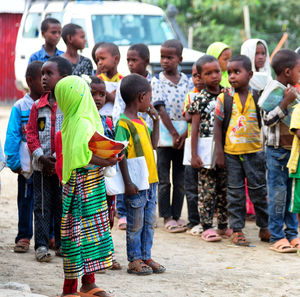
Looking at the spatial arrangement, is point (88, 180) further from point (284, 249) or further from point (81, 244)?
point (284, 249)

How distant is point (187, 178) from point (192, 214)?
0.38m

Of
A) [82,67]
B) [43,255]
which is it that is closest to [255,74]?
[82,67]

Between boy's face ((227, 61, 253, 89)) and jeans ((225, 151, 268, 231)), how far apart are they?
0.68m

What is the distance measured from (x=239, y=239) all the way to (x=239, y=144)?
909 mm

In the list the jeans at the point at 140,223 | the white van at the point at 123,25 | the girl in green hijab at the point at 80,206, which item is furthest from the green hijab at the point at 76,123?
the white van at the point at 123,25

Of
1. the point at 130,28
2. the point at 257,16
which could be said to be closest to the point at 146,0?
the point at 257,16

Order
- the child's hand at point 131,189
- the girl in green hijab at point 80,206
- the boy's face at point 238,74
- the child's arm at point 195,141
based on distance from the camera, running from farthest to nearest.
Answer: the child's arm at point 195,141, the boy's face at point 238,74, the child's hand at point 131,189, the girl in green hijab at point 80,206

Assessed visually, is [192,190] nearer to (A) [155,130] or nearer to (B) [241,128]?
(B) [241,128]

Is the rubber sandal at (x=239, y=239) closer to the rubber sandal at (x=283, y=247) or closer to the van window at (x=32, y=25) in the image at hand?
the rubber sandal at (x=283, y=247)

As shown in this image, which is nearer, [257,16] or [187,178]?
[187,178]

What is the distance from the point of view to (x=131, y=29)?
539 inches

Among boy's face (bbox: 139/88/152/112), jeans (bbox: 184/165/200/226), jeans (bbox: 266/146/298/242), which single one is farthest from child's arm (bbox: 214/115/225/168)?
boy's face (bbox: 139/88/152/112)

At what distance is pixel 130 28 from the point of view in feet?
44.9

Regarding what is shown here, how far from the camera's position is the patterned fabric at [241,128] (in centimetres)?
619
